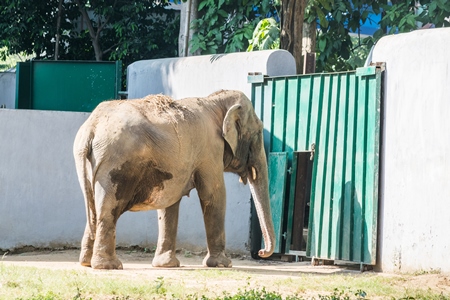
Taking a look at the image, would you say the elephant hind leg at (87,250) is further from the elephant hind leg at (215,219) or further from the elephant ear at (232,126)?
the elephant ear at (232,126)

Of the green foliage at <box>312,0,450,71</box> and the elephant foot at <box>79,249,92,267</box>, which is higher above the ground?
the green foliage at <box>312,0,450,71</box>

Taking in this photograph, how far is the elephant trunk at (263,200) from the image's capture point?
11.5m

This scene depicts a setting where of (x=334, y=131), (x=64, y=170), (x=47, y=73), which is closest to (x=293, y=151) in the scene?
(x=334, y=131)

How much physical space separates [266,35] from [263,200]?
4592 mm

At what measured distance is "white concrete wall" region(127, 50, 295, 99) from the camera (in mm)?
12977

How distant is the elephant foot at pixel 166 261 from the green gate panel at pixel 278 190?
1669 mm

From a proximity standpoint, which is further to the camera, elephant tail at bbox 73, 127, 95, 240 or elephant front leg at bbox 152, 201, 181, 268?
elephant front leg at bbox 152, 201, 181, 268

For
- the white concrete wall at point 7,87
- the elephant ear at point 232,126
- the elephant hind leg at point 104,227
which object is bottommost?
the elephant hind leg at point 104,227

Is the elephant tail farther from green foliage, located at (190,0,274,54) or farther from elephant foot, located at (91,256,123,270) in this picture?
green foliage, located at (190,0,274,54)

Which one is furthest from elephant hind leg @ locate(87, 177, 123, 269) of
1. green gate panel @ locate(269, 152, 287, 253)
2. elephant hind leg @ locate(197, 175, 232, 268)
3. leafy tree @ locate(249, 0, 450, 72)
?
leafy tree @ locate(249, 0, 450, 72)

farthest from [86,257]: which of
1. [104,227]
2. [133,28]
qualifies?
[133,28]

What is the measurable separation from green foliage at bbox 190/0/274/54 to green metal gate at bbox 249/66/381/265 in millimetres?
3782

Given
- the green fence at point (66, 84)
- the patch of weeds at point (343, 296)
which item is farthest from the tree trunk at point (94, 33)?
the patch of weeds at point (343, 296)

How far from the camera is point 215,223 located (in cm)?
1138
